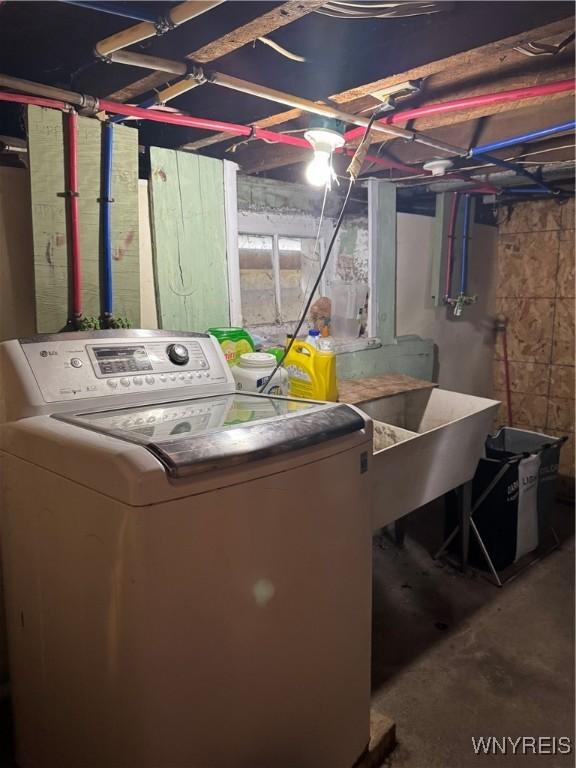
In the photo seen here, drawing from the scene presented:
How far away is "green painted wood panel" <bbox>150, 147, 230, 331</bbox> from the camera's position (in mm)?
1960

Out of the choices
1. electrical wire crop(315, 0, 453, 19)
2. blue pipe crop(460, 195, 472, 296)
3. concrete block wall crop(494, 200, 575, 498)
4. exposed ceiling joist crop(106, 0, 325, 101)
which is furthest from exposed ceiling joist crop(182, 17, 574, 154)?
concrete block wall crop(494, 200, 575, 498)

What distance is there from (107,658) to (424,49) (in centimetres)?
168

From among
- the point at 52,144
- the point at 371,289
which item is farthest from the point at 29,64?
the point at 371,289

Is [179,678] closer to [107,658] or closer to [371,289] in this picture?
[107,658]

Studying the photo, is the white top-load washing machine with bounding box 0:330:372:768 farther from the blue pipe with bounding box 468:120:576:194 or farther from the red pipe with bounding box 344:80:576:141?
the blue pipe with bounding box 468:120:576:194

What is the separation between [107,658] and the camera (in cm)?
98

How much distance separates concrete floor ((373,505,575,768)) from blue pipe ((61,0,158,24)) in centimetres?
213

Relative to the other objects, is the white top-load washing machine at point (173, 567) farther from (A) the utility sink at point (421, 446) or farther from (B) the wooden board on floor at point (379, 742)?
(A) the utility sink at point (421, 446)

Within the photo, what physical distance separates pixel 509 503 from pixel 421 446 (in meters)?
0.96

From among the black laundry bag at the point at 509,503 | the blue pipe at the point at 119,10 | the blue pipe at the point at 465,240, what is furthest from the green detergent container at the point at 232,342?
the blue pipe at the point at 465,240

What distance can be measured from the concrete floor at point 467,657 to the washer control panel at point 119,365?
1312 mm

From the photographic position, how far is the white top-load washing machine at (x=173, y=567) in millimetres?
932

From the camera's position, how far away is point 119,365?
142 centimetres

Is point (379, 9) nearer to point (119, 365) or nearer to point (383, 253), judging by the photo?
point (119, 365)
